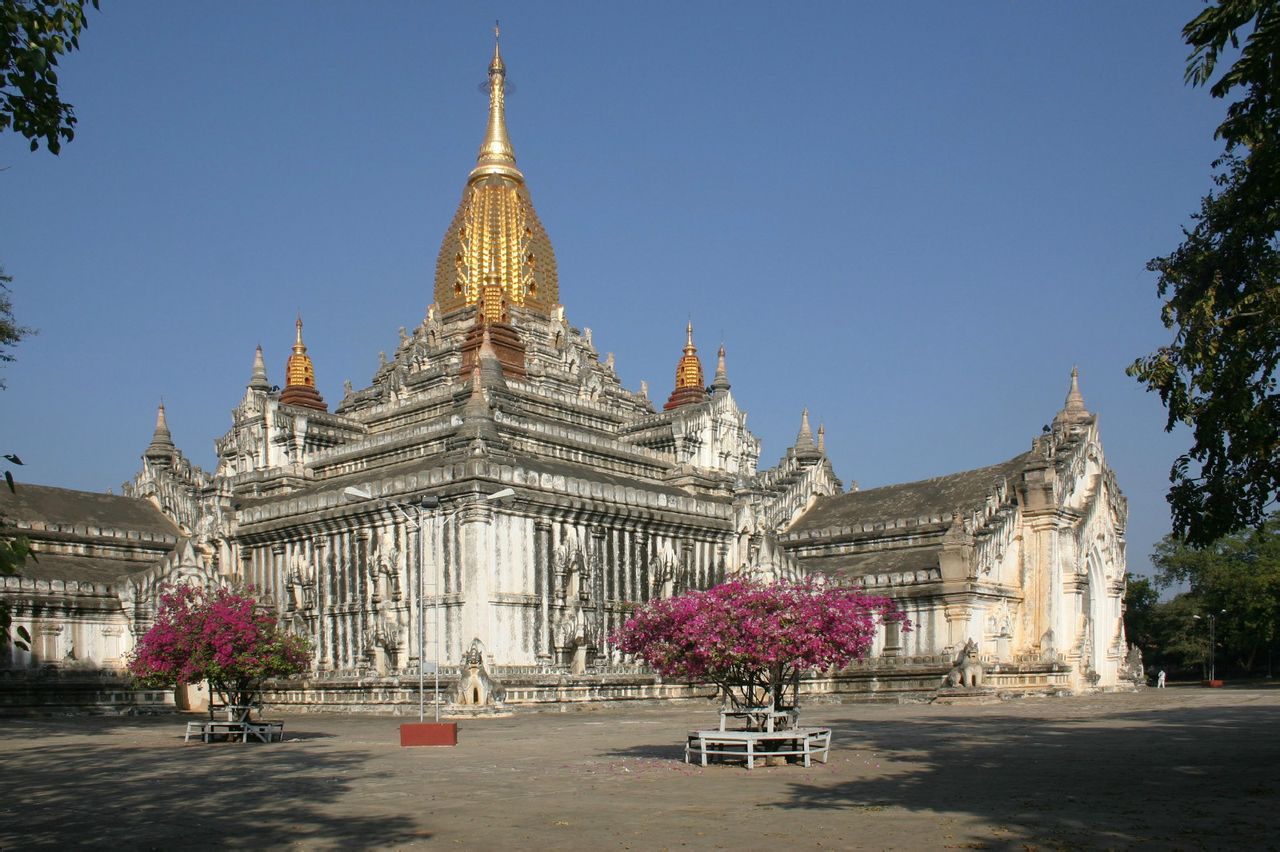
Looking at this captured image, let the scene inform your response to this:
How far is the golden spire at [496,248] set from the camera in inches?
2886

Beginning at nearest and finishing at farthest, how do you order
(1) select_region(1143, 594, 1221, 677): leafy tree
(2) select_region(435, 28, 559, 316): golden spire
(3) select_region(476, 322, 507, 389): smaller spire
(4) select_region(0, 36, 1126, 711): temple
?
(4) select_region(0, 36, 1126, 711): temple < (3) select_region(476, 322, 507, 389): smaller spire < (2) select_region(435, 28, 559, 316): golden spire < (1) select_region(1143, 594, 1221, 677): leafy tree

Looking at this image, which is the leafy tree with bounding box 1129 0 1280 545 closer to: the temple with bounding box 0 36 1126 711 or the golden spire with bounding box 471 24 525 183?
the temple with bounding box 0 36 1126 711

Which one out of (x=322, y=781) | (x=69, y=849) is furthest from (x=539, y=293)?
(x=69, y=849)

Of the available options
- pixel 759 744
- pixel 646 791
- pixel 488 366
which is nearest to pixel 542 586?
pixel 488 366

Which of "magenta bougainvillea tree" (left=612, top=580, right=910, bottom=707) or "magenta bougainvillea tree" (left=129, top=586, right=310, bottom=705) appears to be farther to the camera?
"magenta bougainvillea tree" (left=129, top=586, right=310, bottom=705)

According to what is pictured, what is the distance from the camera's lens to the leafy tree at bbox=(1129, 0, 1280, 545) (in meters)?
18.9

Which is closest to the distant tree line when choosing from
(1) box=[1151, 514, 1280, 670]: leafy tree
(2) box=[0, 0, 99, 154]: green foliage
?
(1) box=[1151, 514, 1280, 670]: leafy tree

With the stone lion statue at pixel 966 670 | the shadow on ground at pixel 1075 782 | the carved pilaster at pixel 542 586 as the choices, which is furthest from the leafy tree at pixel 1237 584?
the shadow on ground at pixel 1075 782

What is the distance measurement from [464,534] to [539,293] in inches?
1158

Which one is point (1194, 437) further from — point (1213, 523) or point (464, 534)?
point (464, 534)

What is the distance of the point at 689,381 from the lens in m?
81.9

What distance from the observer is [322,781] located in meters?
22.8

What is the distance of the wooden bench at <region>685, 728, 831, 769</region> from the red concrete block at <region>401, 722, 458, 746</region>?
667 centimetres

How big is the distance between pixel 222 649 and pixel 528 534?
1764cm
